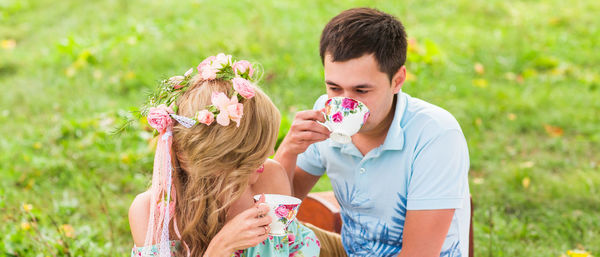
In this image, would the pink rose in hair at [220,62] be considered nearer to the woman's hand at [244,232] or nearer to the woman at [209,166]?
the woman at [209,166]

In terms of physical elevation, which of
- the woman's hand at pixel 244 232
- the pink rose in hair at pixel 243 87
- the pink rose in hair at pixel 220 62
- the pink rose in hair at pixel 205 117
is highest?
the pink rose in hair at pixel 220 62

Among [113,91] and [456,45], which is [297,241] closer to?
[113,91]

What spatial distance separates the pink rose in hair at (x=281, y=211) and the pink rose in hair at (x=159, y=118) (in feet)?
1.61

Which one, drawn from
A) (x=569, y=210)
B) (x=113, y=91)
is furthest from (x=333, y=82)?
(x=113, y=91)

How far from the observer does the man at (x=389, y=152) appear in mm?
2408

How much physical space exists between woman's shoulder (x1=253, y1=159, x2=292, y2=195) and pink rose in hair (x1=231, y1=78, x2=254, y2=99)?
514mm

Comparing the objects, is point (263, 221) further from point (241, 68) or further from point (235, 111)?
point (241, 68)

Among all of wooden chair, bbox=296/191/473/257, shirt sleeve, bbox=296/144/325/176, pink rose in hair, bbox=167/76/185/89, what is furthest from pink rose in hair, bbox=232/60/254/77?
wooden chair, bbox=296/191/473/257

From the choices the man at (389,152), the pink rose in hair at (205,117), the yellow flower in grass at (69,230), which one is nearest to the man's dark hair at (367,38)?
the man at (389,152)

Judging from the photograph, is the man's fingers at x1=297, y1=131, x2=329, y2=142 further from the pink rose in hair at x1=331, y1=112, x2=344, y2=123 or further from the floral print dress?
the floral print dress

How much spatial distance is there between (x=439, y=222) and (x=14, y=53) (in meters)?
6.26

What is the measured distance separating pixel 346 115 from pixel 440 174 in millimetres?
432

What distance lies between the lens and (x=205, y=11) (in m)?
7.55

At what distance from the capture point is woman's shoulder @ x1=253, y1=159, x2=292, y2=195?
258 cm
